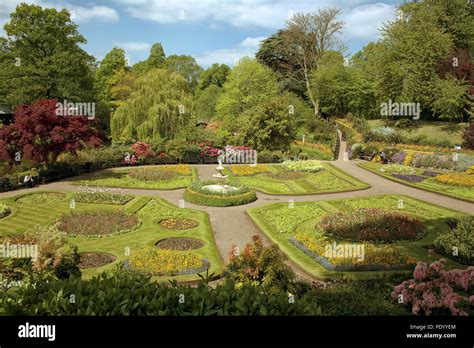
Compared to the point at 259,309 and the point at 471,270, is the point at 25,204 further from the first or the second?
the point at 471,270

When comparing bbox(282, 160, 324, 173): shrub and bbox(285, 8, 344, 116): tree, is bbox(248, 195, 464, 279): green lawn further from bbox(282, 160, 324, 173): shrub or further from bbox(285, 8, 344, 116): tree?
bbox(285, 8, 344, 116): tree

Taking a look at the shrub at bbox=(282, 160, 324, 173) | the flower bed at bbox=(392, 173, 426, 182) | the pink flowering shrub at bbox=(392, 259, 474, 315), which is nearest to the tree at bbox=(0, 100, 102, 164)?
the shrub at bbox=(282, 160, 324, 173)

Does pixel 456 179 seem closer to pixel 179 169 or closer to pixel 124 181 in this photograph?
pixel 179 169

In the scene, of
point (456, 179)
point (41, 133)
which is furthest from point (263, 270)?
point (456, 179)

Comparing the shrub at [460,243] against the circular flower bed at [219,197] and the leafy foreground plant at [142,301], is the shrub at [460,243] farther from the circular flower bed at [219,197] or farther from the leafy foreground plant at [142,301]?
the circular flower bed at [219,197]

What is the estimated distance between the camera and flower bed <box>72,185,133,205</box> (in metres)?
24.3

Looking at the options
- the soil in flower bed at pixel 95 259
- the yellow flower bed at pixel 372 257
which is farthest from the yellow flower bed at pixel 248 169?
the soil in flower bed at pixel 95 259

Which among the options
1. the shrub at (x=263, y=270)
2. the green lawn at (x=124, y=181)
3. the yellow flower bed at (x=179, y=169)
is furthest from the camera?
the yellow flower bed at (x=179, y=169)

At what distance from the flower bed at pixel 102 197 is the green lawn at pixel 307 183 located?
8.50 m

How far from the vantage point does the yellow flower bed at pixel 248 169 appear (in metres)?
34.8

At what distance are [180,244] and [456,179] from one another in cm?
2169

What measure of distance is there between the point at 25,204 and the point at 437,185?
89.3 ft

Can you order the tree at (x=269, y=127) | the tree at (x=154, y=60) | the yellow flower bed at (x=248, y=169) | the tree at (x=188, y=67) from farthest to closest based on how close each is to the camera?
the tree at (x=188, y=67) < the tree at (x=154, y=60) < the tree at (x=269, y=127) < the yellow flower bed at (x=248, y=169)

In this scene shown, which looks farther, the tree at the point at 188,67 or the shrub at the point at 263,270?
the tree at the point at 188,67
